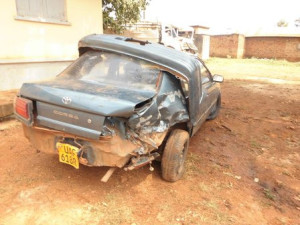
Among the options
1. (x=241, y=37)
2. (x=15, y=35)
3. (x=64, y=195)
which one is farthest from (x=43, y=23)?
(x=241, y=37)

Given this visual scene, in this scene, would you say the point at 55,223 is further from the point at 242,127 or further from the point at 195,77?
the point at 242,127

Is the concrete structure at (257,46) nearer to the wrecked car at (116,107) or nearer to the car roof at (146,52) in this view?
the car roof at (146,52)

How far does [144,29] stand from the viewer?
16156 millimetres

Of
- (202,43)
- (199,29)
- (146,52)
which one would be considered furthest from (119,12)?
(199,29)

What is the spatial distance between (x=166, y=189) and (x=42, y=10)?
6.33m

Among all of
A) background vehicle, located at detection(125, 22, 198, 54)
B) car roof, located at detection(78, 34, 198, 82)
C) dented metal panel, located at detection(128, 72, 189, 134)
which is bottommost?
dented metal panel, located at detection(128, 72, 189, 134)

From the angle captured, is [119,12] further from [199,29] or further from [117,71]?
[199,29]

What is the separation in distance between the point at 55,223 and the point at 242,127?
4244 mm

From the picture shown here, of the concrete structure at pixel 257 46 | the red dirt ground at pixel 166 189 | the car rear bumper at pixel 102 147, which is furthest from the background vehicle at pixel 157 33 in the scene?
the car rear bumper at pixel 102 147

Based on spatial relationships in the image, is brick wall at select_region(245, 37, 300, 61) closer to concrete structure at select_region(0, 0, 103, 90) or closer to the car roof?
concrete structure at select_region(0, 0, 103, 90)

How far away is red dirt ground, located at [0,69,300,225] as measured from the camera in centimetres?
258

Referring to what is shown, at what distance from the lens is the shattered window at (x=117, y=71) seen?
3023 mm

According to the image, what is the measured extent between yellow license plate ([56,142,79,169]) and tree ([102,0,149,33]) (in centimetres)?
1022

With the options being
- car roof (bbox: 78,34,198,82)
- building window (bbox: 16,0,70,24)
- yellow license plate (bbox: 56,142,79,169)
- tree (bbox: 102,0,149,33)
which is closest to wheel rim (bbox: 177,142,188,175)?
car roof (bbox: 78,34,198,82)
